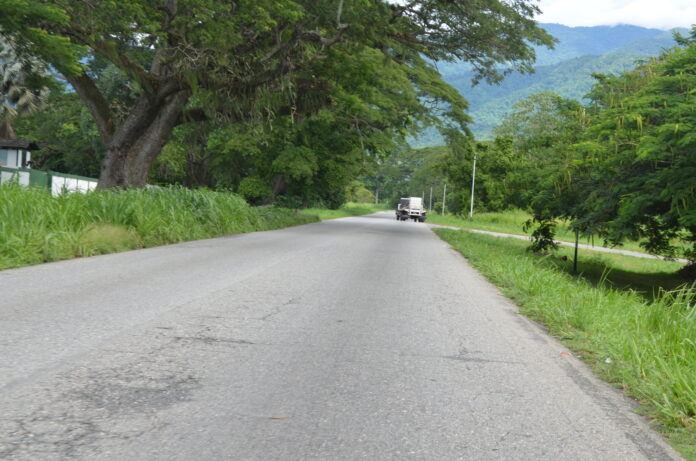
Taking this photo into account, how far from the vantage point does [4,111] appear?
38656 millimetres

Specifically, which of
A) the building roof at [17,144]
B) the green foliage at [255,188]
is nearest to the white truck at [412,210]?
the green foliage at [255,188]

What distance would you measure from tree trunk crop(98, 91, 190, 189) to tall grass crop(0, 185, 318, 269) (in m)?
1.95

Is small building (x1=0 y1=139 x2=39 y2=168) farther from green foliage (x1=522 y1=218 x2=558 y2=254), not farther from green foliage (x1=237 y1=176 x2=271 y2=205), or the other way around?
green foliage (x1=522 y1=218 x2=558 y2=254)

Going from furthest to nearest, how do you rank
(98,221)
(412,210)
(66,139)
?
(412,210), (66,139), (98,221)

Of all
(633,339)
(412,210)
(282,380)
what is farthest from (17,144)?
(633,339)

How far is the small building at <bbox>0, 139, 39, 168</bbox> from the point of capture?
3831cm

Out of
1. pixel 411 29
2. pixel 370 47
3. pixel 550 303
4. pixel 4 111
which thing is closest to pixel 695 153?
pixel 550 303

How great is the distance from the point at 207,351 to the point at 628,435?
3061 millimetres

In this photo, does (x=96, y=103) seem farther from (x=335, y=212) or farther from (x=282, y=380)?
(x=335, y=212)

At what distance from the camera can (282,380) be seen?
13.1ft

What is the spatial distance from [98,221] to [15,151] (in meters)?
32.4

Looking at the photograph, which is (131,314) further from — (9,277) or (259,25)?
(259,25)

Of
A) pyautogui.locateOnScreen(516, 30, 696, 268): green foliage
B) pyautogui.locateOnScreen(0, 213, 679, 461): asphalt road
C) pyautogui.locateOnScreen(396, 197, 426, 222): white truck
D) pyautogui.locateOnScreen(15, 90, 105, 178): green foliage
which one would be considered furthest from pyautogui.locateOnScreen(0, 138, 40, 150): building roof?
Result: pyautogui.locateOnScreen(0, 213, 679, 461): asphalt road

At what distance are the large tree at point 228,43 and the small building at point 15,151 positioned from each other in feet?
67.9
